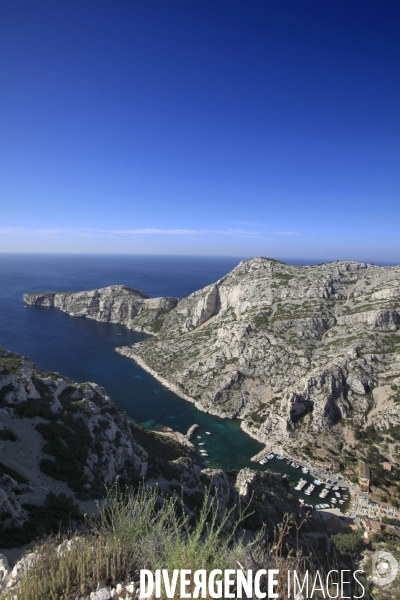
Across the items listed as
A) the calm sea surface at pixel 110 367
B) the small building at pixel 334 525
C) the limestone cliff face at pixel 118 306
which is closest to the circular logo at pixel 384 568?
the small building at pixel 334 525

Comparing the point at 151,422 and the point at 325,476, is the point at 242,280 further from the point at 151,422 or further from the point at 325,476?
the point at 325,476

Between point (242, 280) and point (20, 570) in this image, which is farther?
Result: point (242, 280)

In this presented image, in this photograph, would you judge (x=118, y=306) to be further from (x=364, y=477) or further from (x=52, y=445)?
(x=52, y=445)

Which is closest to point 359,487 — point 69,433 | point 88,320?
point 69,433

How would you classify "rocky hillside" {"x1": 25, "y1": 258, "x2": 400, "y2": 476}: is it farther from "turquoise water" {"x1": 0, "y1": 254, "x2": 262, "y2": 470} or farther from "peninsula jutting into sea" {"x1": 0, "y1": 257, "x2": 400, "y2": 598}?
"turquoise water" {"x1": 0, "y1": 254, "x2": 262, "y2": 470}

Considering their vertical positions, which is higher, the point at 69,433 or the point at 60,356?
the point at 69,433

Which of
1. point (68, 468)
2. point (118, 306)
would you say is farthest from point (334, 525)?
point (118, 306)
